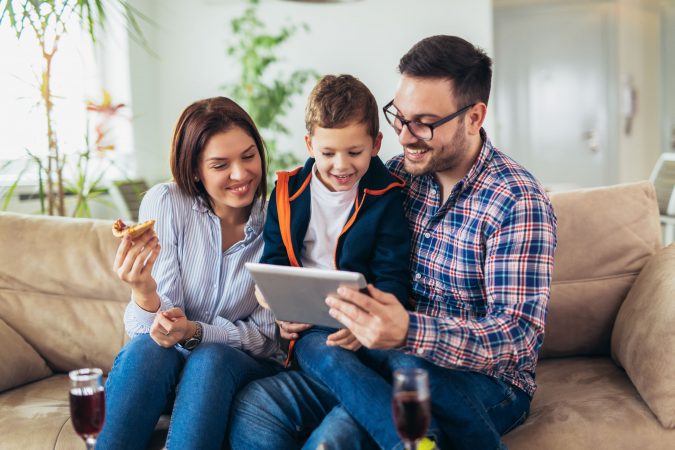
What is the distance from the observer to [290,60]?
5945 millimetres

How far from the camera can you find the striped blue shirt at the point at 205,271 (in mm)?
1956

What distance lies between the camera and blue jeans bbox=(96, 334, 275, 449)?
1647mm

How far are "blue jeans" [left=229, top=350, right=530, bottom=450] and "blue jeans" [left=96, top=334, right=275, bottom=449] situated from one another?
0.25 ft

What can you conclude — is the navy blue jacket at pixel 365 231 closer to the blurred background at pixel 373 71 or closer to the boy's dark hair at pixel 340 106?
the boy's dark hair at pixel 340 106

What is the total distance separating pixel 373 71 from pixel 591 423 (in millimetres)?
4488

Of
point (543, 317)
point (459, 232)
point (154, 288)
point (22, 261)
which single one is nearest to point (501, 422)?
point (543, 317)

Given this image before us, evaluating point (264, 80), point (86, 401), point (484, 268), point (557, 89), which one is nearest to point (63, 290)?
point (86, 401)

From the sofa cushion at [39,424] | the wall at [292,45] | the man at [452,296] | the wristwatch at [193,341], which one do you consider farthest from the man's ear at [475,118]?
the wall at [292,45]

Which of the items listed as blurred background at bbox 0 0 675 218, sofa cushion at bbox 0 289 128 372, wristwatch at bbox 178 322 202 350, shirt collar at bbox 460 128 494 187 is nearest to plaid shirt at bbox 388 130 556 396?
shirt collar at bbox 460 128 494 187

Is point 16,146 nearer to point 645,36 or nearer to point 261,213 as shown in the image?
point 261,213

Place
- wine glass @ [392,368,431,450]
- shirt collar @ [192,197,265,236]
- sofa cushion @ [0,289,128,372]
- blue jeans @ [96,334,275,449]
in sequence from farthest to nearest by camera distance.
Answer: sofa cushion @ [0,289,128,372] → shirt collar @ [192,197,265,236] → blue jeans @ [96,334,275,449] → wine glass @ [392,368,431,450]

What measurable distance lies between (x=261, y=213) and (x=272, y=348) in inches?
14.4

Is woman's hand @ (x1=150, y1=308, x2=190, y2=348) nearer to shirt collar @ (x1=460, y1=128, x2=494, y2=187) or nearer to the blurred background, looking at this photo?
shirt collar @ (x1=460, y1=128, x2=494, y2=187)

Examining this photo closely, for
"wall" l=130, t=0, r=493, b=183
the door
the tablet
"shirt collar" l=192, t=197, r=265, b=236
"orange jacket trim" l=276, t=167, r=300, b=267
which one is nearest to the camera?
the tablet
